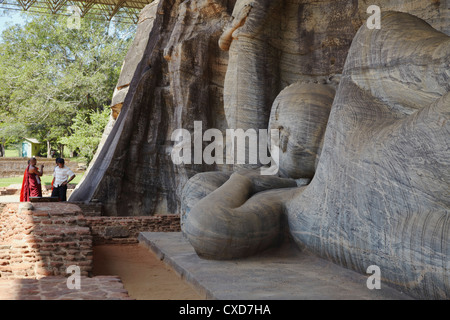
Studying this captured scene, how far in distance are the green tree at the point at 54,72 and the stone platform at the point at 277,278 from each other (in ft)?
63.0

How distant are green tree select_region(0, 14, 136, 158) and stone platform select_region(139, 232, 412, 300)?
63.0 feet

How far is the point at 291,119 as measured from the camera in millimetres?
4723

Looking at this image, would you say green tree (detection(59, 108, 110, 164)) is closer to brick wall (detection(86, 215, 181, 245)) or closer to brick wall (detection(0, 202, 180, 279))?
brick wall (detection(0, 202, 180, 279))

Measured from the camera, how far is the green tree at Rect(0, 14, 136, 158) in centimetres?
2241

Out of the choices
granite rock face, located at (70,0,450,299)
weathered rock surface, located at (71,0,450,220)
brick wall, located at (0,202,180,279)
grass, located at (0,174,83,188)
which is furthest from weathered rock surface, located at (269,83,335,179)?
grass, located at (0,174,83,188)

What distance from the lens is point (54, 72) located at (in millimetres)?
23312

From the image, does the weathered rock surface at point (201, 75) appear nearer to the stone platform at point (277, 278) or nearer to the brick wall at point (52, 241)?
the brick wall at point (52, 241)

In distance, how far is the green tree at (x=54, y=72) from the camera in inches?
882

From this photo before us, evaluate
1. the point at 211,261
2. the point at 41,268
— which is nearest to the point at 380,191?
the point at 211,261

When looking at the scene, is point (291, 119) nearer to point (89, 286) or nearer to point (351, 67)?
point (351, 67)

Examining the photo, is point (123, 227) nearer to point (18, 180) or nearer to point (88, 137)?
point (88, 137)

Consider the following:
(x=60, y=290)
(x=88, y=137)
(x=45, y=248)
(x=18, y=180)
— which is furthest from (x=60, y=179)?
(x=18, y=180)

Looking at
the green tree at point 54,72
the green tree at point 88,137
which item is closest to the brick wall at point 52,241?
the green tree at point 88,137

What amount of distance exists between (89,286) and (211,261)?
1.13m
